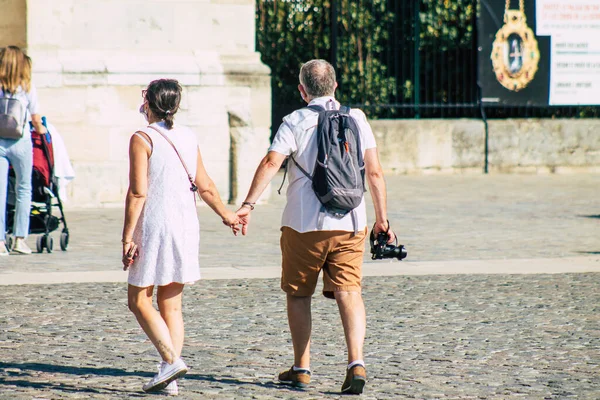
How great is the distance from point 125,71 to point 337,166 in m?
8.51

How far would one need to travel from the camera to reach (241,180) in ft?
45.2

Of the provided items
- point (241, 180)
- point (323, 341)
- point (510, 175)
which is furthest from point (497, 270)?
point (510, 175)

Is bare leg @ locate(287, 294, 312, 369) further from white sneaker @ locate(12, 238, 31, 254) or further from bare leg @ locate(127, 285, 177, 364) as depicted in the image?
white sneaker @ locate(12, 238, 31, 254)

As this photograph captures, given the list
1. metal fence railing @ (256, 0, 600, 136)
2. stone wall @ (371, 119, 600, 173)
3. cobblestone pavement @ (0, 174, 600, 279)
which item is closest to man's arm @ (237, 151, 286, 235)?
cobblestone pavement @ (0, 174, 600, 279)

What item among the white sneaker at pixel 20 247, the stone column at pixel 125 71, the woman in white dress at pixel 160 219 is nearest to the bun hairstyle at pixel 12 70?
the white sneaker at pixel 20 247

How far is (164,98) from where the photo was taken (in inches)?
200

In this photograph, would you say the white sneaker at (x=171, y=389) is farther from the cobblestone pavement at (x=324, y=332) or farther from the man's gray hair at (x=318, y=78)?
the man's gray hair at (x=318, y=78)

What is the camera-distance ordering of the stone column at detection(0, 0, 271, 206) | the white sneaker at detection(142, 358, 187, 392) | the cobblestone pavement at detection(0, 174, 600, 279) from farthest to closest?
the stone column at detection(0, 0, 271, 206), the cobblestone pavement at detection(0, 174, 600, 279), the white sneaker at detection(142, 358, 187, 392)

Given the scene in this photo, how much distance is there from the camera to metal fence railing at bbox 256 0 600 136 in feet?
61.8

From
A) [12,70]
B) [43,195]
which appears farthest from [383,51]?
[12,70]

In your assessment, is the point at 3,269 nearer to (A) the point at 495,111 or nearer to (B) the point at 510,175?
(B) the point at 510,175

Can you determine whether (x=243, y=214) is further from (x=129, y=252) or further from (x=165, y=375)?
(x=165, y=375)

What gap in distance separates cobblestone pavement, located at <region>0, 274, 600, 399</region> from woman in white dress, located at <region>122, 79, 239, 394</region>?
31cm

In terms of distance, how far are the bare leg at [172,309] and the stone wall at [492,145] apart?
13.7 m
